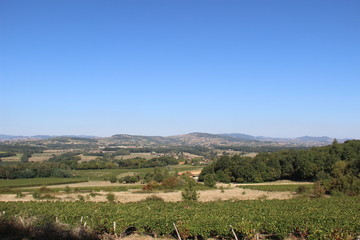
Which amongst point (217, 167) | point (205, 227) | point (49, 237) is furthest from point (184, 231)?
point (217, 167)

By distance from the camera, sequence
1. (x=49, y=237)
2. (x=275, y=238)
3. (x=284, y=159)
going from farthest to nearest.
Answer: (x=284, y=159) < (x=275, y=238) < (x=49, y=237)

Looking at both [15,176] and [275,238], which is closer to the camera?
[275,238]

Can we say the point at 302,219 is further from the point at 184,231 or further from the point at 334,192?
the point at 334,192

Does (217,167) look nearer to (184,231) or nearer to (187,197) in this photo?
(187,197)

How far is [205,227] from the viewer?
17.8m

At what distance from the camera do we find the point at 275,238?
18.5 m

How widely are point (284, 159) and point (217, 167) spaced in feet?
66.3

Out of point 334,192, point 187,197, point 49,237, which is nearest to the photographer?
point 49,237

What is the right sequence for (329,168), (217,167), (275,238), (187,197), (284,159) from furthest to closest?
(217,167)
(284,159)
(329,168)
(187,197)
(275,238)

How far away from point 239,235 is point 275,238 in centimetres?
269

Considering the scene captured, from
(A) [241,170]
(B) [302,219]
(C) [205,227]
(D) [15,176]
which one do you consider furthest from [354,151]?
(D) [15,176]

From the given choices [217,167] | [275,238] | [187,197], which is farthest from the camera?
[217,167]

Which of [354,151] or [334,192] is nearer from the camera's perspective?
[334,192]

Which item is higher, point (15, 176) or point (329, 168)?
point (329, 168)
